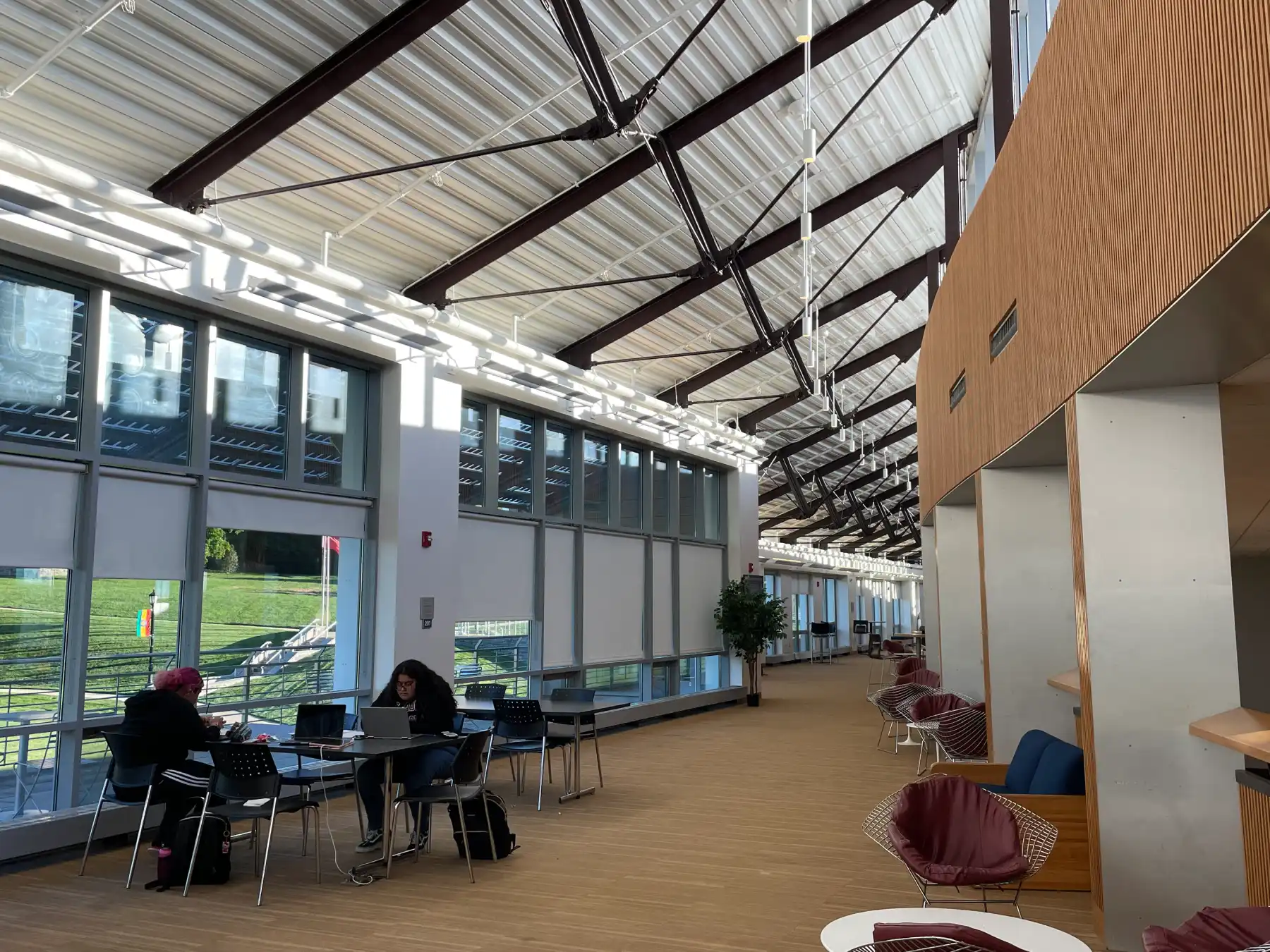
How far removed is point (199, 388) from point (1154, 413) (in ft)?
20.2

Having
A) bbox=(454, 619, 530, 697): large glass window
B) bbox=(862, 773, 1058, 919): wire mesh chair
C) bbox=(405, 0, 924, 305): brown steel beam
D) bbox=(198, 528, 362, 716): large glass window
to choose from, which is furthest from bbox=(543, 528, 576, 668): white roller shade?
bbox=(862, 773, 1058, 919): wire mesh chair

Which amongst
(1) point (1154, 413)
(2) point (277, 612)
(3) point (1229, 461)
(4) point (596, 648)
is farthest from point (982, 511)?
(4) point (596, 648)

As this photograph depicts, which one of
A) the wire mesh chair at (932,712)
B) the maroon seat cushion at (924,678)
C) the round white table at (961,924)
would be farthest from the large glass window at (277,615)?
the maroon seat cushion at (924,678)

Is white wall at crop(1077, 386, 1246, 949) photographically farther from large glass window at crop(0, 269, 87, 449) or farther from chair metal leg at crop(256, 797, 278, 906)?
large glass window at crop(0, 269, 87, 449)

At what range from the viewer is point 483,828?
5895mm

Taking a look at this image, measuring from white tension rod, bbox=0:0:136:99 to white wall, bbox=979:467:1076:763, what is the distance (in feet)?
19.7

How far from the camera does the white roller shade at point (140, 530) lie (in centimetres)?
655

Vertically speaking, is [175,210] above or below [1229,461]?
above

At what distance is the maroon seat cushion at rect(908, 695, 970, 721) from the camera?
8.17 metres

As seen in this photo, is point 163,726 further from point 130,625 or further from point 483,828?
point 483,828

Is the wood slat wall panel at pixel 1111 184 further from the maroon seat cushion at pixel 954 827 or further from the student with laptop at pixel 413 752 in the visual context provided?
the student with laptop at pixel 413 752

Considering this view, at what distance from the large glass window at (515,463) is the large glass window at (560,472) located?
0.38 meters

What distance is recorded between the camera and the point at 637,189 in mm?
9453

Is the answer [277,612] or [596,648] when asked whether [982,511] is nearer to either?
[277,612]
